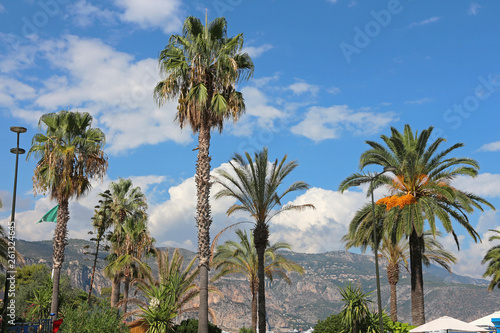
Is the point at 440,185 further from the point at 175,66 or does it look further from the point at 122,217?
the point at 122,217

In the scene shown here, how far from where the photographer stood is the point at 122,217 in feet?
141

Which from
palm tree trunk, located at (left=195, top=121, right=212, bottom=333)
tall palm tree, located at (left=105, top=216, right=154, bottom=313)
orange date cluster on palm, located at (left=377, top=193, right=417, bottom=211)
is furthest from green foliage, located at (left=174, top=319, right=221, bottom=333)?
tall palm tree, located at (left=105, top=216, right=154, bottom=313)

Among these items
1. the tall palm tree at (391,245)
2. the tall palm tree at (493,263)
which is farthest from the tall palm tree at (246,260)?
the tall palm tree at (493,263)

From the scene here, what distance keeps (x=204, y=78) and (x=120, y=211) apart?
2244cm

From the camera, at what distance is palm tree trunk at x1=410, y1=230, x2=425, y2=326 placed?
93.6 feet

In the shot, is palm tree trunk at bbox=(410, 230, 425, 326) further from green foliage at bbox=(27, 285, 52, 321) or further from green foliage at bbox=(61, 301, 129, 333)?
green foliage at bbox=(27, 285, 52, 321)

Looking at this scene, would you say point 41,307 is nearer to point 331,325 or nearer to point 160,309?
point 160,309

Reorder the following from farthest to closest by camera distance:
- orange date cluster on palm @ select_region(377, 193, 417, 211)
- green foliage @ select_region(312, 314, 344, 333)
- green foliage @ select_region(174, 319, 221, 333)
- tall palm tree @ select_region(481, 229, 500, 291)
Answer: tall palm tree @ select_region(481, 229, 500, 291), orange date cluster on palm @ select_region(377, 193, 417, 211), green foliage @ select_region(312, 314, 344, 333), green foliage @ select_region(174, 319, 221, 333)

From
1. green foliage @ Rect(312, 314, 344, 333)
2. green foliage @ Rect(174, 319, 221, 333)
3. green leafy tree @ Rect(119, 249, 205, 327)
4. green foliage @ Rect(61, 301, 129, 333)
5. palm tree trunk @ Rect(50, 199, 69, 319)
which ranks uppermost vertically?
palm tree trunk @ Rect(50, 199, 69, 319)

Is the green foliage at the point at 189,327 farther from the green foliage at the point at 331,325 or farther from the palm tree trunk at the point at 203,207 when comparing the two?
the green foliage at the point at 331,325

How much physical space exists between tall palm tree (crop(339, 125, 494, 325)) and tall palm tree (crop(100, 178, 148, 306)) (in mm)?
21247

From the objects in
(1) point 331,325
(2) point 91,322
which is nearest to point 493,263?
(1) point 331,325

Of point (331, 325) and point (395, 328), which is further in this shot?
point (331, 325)

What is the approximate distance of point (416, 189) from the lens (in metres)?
28.9
